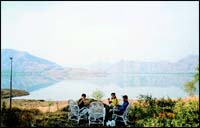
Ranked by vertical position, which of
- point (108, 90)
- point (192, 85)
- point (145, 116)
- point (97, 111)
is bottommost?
point (145, 116)

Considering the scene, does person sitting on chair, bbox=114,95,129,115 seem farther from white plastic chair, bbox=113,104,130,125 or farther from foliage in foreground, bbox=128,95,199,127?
foliage in foreground, bbox=128,95,199,127

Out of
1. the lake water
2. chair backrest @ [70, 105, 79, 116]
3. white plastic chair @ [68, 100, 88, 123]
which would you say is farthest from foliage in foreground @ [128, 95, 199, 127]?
chair backrest @ [70, 105, 79, 116]

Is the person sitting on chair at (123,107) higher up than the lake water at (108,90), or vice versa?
the lake water at (108,90)

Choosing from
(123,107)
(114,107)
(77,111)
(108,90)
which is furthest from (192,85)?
(108,90)

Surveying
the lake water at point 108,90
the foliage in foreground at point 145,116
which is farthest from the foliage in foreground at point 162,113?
the lake water at point 108,90

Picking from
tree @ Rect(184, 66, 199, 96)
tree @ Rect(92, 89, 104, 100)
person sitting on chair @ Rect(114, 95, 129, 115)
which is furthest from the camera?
tree @ Rect(92, 89, 104, 100)

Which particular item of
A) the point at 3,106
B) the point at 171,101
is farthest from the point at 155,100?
the point at 3,106

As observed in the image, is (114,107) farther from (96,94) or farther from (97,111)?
(96,94)

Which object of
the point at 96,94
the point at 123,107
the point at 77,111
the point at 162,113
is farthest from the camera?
the point at 96,94

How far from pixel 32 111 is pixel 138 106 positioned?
2628mm

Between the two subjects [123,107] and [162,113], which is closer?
[162,113]

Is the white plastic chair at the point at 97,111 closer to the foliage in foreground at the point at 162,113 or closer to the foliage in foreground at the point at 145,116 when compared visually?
the foliage in foreground at the point at 145,116

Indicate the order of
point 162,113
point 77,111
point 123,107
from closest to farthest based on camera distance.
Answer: point 162,113 → point 123,107 → point 77,111

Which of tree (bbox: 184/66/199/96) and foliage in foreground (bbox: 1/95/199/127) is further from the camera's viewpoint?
foliage in foreground (bbox: 1/95/199/127)
